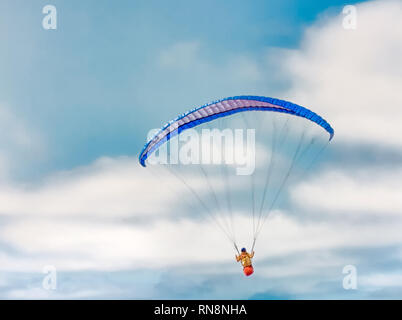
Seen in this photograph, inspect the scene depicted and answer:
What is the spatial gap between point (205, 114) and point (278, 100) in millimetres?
4756

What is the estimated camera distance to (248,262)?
106 ft
